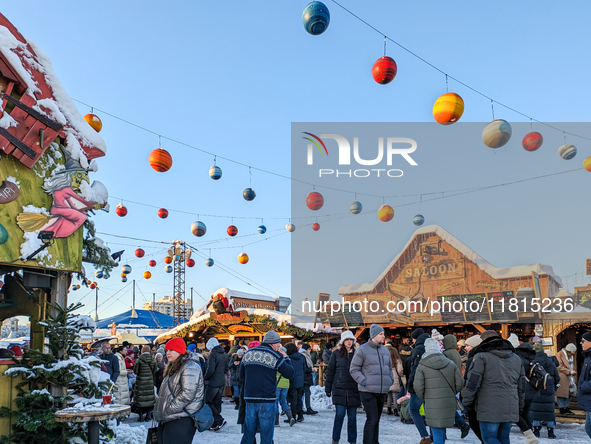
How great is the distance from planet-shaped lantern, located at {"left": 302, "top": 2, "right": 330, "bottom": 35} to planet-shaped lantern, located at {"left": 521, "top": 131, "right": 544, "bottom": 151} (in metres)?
5.04

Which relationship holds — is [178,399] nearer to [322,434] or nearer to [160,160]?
[322,434]

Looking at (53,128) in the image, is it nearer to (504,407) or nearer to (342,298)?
(504,407)

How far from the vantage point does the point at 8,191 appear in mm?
6172

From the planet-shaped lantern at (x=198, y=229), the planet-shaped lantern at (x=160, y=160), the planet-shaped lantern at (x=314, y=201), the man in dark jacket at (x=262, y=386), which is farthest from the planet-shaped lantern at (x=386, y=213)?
the man in dark jacket at (x=262, y=386)

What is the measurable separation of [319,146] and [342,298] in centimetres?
907

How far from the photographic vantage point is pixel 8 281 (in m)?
7.98

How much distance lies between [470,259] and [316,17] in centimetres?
1439

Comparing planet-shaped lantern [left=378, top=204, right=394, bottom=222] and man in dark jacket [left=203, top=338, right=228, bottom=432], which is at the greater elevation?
planet-shaped lantern [left=378, top=204, right=394, bottom=222]

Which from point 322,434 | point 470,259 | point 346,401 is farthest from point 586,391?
point 470,259

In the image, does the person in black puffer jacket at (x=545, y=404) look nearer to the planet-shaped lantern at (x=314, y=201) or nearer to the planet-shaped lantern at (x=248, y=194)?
the planet-shaped lantern at (x=314, y=201)

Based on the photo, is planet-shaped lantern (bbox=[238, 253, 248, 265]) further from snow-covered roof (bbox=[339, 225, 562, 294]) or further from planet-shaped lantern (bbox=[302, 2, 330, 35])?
planet-shaped lantern (bbox=[302, 2, 330, 35])

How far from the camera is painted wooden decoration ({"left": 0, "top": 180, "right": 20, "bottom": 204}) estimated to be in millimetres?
6082

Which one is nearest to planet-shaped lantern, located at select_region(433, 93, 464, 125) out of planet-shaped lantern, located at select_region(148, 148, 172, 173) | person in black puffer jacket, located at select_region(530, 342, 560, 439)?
person in black puffer jacket, located at select_region(530, 342, 560, 439)

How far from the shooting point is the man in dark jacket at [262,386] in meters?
5.89
